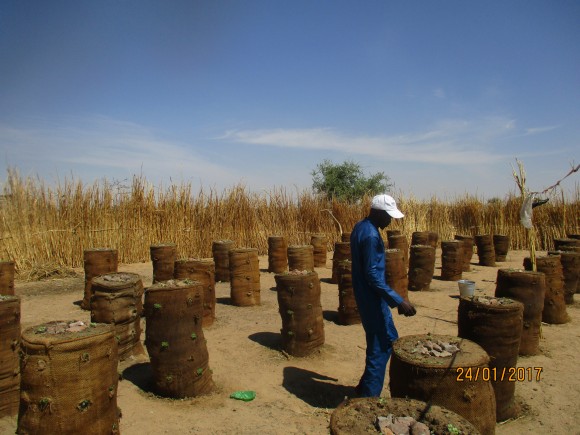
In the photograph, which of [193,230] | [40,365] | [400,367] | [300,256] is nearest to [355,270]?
[400,367]

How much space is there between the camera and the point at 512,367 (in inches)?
145

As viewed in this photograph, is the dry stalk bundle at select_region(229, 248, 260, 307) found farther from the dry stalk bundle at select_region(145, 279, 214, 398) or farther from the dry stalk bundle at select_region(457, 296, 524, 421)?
the dry stalk bundle at select_region(457, 296, 524, 421)

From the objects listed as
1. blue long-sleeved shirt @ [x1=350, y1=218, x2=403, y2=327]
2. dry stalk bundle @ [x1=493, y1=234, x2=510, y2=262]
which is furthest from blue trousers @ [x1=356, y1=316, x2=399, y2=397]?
dry stalk bundle @ [x1=493, y1=234, x2=510, y2=262]

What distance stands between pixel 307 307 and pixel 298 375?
2.64 feet

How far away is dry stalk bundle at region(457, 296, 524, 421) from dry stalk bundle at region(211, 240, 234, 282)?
6119 mm

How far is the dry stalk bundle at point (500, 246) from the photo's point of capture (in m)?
13.2

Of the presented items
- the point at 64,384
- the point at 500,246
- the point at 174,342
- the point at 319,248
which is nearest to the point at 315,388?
the point at 174,342

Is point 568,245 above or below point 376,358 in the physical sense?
above

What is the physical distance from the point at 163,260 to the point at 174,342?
419 cm

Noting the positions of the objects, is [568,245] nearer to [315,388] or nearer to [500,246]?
[500,246]

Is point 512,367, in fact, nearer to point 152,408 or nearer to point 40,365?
point 152,408

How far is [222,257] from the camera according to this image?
9266 millimetres

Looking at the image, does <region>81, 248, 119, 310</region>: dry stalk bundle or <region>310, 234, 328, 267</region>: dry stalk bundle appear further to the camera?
<region>310, 234, 328, 267</region>: dry stalk bundle

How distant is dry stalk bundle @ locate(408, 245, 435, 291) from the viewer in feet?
29.0
